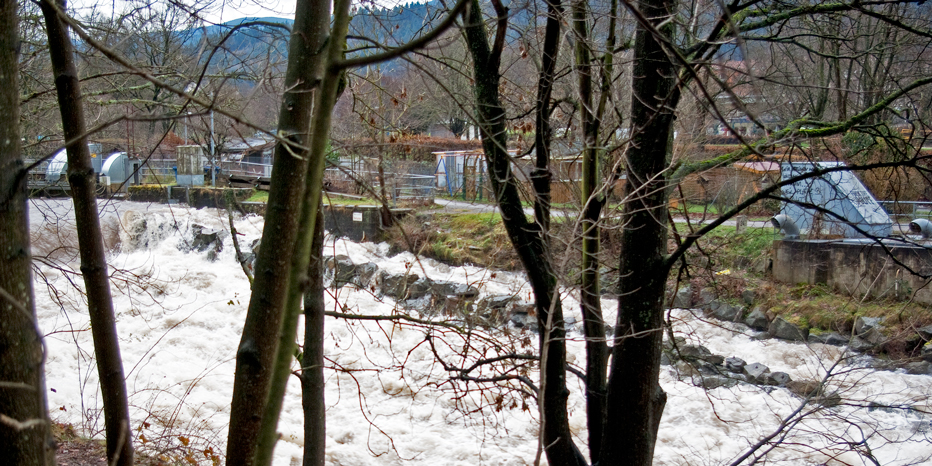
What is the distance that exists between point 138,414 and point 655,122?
743cm

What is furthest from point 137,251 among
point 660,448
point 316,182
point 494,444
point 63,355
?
point 316,182

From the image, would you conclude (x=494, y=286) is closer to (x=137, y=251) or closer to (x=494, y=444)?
(x=494, y=444)

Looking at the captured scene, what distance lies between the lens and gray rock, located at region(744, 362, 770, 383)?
9.80m

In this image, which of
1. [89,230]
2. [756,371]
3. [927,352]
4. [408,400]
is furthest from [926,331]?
[89,230]

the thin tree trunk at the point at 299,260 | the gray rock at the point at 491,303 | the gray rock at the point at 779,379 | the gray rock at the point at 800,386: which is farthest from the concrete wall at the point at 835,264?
the thin tree trunk at the point at 299,260

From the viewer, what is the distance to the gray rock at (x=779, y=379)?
9.70 meters

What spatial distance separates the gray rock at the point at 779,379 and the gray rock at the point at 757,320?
84.4 inches

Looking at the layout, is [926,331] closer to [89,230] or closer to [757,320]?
[757,320]

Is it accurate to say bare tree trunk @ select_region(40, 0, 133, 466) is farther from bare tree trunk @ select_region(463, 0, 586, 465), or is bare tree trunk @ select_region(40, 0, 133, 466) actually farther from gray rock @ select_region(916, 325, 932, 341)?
gray rock @ select_region(916, 325, 932, 341)

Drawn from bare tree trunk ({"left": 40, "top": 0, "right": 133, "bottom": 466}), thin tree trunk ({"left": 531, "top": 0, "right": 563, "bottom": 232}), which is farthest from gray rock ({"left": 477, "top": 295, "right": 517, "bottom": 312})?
bare tree trunk ({"left": 40, "top": 0, "right": 133, "bottom": 466})

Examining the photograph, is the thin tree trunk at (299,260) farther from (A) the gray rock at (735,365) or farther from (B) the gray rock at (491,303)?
(A) the gray rock at (735,365)

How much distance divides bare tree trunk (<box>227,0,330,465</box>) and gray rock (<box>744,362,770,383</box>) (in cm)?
922

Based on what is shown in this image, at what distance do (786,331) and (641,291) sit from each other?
8.77m

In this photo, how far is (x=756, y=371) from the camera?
9906 mm
